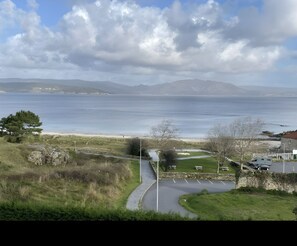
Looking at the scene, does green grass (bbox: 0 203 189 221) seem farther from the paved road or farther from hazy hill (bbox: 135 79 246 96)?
hazy hill (bbox: 135 79 246 96)

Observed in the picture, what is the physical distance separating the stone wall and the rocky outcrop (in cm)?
1078

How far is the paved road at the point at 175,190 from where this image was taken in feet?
53.0

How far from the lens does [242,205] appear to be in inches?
658

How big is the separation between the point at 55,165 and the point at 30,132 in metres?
9.64

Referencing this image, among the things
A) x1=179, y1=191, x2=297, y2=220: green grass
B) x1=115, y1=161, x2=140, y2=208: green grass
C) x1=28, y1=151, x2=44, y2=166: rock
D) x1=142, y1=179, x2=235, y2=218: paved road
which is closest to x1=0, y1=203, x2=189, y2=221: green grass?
x1=115, y1=161, x2=140, y2=208: green grass

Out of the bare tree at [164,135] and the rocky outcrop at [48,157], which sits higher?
the bare tree at [164,135]

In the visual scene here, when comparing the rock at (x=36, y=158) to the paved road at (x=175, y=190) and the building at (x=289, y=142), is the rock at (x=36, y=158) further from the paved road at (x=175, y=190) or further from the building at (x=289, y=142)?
the building at (x=289, y=142)

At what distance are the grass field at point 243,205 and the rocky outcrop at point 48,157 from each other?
29.2 feet

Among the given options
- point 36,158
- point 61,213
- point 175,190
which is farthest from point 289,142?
point 61,213

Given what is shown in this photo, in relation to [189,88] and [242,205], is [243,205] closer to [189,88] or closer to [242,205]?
[242,205]

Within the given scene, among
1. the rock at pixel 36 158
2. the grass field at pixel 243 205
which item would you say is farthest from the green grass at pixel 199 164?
the rock at pixel 36 158
